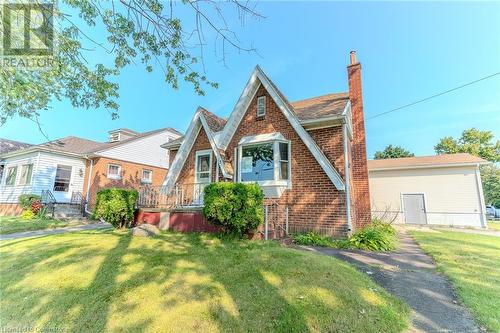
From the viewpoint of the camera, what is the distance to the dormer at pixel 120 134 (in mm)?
24797

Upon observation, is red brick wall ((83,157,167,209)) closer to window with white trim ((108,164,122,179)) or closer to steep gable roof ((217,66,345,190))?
window with white trim ((108,164,122,179))

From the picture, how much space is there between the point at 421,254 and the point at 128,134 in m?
26.1

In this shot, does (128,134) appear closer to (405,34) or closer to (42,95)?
(42,95)

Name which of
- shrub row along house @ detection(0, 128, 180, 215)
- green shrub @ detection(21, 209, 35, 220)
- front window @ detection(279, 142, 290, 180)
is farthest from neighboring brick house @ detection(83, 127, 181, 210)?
front window @ detection(279, 142, 290, 180)

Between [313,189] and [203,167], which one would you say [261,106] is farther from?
[313,189]

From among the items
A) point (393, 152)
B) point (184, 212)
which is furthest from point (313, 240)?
point (393, 152)

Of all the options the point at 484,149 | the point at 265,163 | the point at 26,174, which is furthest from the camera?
the point at 484,149

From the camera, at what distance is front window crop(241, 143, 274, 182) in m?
10.5

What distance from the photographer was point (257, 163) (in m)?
10.9

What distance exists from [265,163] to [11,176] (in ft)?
75.4

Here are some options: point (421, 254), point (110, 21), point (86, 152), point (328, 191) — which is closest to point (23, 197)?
point (86, 152)

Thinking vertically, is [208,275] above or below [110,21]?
below

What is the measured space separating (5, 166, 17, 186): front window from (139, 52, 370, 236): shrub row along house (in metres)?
16.9

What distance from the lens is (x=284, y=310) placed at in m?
3.41
